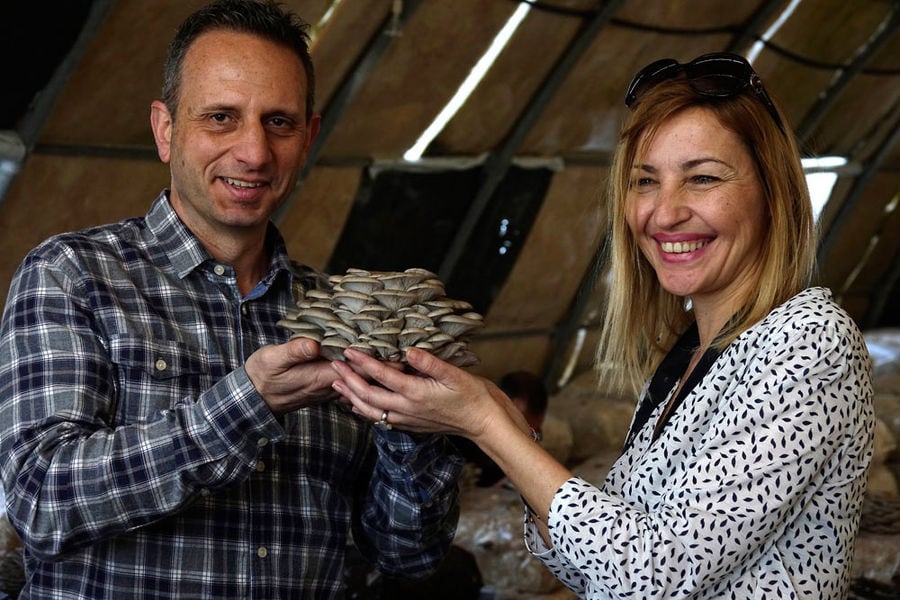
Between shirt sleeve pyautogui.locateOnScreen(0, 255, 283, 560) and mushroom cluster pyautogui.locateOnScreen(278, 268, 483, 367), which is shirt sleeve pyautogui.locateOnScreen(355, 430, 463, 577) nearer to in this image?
mushroom cluster pyautogui.locateOnScreen(278, 268, 483, 367)

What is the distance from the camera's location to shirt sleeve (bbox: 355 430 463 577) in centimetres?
230

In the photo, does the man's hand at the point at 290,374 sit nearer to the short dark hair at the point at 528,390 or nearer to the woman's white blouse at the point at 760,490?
the woman's white blouse at the point at 760,490

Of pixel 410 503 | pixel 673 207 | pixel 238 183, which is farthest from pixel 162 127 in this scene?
pixel 673 207

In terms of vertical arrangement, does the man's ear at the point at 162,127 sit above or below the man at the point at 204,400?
above

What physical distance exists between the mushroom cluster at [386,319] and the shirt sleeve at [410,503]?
0.26 meters

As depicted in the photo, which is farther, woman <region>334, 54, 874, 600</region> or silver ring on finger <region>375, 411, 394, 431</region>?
silver ring on finger <region>375, 411, 394, 431</region>

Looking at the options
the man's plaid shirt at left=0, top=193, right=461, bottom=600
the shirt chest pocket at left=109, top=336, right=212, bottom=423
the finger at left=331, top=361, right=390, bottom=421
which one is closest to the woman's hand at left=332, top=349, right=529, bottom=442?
the finger at left=331, top=361, right=390, bottom=421

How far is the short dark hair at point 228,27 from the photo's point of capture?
2301 mm

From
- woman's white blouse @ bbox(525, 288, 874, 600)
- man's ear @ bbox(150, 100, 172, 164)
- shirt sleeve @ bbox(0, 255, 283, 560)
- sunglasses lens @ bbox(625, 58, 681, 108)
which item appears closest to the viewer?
woman's white blouse @ bbox(525, 288, 874, 600)

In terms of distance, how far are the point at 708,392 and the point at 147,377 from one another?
1.08 metres

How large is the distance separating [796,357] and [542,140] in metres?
5.47

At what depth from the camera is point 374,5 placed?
17.0ft

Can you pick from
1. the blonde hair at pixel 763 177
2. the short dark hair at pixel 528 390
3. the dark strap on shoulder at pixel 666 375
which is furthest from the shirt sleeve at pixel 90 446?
the short dark hair at pixel 528 390

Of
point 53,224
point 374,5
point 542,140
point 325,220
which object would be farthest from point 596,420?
point 53,224
